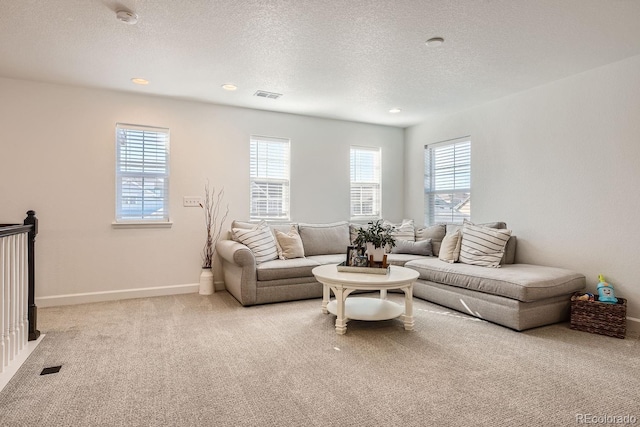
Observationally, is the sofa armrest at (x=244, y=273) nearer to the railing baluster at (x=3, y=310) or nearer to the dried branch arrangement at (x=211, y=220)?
the dried branch arrangement at (x=211, y=220)

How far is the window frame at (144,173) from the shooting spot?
4234 mm

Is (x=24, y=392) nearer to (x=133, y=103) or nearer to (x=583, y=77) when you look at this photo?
(x=133, y=103)

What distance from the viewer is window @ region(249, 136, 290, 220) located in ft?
16.3

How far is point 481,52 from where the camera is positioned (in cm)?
309

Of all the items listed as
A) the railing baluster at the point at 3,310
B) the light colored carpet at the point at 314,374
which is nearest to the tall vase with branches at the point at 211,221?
the light colored carpet at the point at 314,374

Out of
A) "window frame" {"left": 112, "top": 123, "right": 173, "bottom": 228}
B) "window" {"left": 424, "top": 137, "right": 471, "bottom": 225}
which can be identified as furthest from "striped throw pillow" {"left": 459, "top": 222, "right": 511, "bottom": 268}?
"window frame" {"left": 112, "top": 123, "right": 173, "bottom": 228}

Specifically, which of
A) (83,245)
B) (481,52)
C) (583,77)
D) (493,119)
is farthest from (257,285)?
(583,77)

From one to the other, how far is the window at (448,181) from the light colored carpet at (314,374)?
2.07 metres

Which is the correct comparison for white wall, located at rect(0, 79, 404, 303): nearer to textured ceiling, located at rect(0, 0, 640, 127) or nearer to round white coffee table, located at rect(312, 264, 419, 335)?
textured ceiling, located at rect(0, 0, 640, 127)

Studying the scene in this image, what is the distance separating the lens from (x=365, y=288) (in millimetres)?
2998

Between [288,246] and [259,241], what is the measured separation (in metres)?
0.38

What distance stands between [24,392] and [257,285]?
7.00ft

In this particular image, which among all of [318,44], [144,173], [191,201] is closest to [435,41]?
[318,44]

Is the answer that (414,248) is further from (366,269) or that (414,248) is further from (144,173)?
(144,173)
